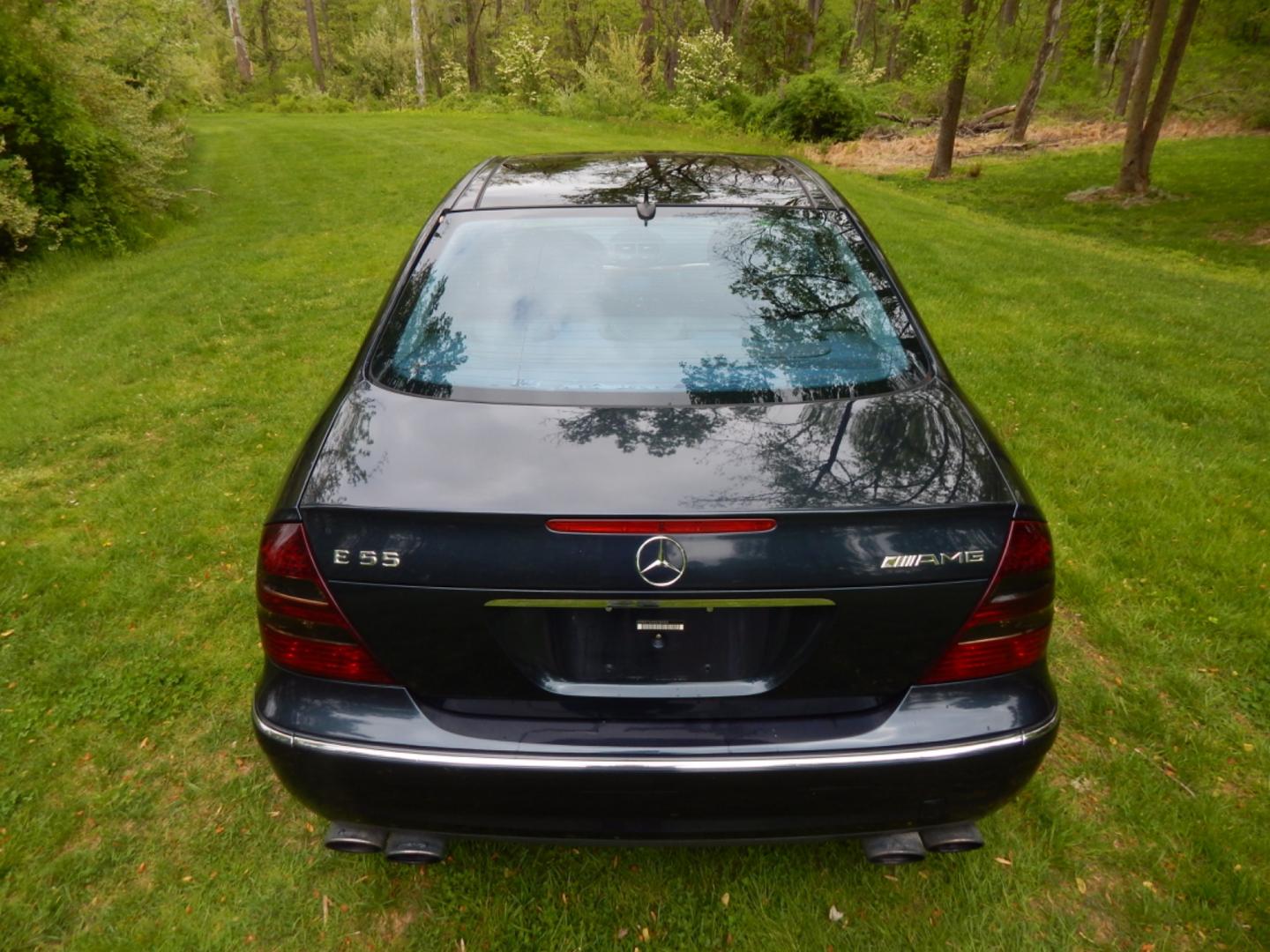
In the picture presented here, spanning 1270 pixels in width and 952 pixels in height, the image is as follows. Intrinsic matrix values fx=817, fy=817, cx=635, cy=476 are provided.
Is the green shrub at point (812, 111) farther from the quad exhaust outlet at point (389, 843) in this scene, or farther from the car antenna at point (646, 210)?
the quad exhaust outlet at point (389, 843)

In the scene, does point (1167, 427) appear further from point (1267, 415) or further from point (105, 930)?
point (105, 930)

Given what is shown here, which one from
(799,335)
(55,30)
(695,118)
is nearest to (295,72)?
(695,118)

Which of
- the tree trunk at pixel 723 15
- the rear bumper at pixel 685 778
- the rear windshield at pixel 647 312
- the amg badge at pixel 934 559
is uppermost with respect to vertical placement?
the tree trunk at pixel 723 15

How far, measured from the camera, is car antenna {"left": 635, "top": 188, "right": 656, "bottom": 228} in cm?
263

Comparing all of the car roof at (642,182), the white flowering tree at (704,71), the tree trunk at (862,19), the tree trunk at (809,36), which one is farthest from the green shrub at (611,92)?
the tree trunk at (862,19)

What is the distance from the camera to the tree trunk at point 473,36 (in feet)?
140

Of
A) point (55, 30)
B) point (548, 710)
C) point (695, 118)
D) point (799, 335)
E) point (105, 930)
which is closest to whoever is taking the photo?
point (548, 710)

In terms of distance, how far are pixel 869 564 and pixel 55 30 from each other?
471 inches

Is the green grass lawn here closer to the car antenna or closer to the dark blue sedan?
the dark blue sedan

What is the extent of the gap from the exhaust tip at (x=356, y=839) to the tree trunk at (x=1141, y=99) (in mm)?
18633

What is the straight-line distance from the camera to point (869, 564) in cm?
162

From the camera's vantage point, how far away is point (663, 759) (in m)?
1.67

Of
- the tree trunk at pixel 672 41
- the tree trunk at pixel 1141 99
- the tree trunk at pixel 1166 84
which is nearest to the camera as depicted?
the tree trunk at pixel 1166 84

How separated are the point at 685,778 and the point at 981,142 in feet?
98.0
